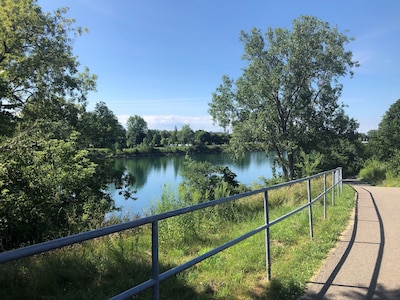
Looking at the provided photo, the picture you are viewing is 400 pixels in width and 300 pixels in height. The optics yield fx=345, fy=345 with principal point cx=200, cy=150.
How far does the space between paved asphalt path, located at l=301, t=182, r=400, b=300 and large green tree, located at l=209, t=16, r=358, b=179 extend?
23363 mm

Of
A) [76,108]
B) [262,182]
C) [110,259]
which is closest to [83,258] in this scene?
[110,259]

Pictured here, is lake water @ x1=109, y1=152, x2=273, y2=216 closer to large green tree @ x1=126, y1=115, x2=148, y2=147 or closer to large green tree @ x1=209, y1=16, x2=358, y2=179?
large green tree @ x1=209, y1=16, x2=358, y2=179

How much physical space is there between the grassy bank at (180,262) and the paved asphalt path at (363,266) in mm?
199

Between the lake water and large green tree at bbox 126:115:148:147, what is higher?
large green tree at bbox 126:115:148:147

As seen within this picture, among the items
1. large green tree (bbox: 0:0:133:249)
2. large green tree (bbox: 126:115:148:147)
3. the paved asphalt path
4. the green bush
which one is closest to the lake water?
large green tree (bbox: 0:0:133:249)

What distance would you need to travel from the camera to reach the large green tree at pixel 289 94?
30.8 m

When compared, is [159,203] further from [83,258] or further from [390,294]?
[390,294]

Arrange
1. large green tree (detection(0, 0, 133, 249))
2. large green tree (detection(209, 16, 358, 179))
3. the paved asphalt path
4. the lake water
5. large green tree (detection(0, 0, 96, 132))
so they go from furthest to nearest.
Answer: large green tree (detection(209, 16, 358, 179)), large green tree (detection(0, 0, 96, 132)), the lake water, large green tree (detection(0, 0, 133, 249)), the paved asphalt path

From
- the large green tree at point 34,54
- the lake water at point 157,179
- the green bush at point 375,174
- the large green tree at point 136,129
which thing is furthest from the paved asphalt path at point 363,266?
the large green tree at point 136,129

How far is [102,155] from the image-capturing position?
59.6 ft

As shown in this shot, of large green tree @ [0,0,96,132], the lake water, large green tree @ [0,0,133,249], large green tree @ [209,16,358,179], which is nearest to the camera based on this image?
large green tree @ [0,0,133,249]

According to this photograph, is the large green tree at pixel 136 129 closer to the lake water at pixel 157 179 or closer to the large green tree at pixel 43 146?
the lake water at pixel 157 179

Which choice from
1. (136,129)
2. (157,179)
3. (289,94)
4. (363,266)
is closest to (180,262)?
(363,266)

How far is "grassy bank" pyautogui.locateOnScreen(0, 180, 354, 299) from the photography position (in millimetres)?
3988
